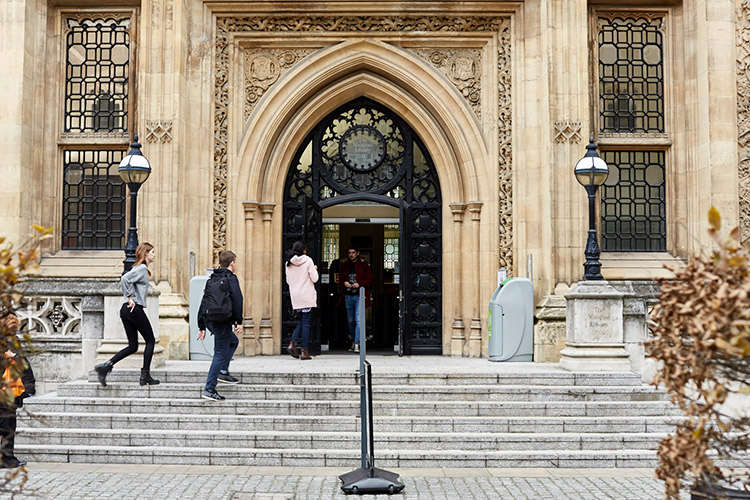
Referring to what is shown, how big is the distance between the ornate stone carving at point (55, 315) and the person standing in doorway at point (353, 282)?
4577mm

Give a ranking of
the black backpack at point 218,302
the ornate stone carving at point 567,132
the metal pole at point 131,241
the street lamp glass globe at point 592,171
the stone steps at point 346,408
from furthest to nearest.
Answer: the ornate stone carving at point 567,132
the street lamp glass globe at point 592,171
the metal pole at point 131,241
the black backpack at point 218,302
the stone steps at point 346,408

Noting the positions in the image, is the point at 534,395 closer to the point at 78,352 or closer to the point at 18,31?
the point at 78,352

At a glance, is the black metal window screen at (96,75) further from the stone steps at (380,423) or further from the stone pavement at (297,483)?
the stone pavement at (297,483)

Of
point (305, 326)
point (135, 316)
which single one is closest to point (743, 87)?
point (305, 326)

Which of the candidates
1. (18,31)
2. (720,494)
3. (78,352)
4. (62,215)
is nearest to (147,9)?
(18,31)

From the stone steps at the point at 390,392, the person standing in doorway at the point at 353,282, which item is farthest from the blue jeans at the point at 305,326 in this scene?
the stone steps at the point at 390,392

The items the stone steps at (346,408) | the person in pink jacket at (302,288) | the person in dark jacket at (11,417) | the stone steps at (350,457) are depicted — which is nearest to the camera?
the person in dark jacket at (11,417)

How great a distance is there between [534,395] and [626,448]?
4.16 ft

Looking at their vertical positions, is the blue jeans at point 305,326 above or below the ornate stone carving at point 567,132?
below

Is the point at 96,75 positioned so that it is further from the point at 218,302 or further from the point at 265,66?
the point at 218,302

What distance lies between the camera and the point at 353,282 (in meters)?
12.9

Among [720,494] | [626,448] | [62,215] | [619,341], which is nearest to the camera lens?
[720,494]

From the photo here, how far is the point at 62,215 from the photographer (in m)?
12.4

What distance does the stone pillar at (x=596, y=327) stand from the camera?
9.71m
